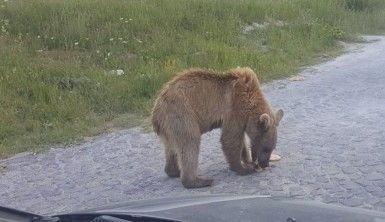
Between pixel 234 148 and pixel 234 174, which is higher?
pixel 234 148

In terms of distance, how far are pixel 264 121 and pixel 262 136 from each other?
21 cm

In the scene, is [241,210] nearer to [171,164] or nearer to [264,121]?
[264,121]

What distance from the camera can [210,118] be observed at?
7352mm

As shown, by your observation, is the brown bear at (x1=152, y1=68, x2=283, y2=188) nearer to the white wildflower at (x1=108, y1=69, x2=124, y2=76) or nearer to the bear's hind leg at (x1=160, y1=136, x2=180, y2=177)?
the bear's hind leg at (x1=160, y1=136, x2=180, y2=177)

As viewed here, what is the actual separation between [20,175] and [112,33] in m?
5.67

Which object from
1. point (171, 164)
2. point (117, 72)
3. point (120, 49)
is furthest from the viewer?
point (120, 49)

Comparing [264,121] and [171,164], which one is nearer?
[264,121]

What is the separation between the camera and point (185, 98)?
7.21m

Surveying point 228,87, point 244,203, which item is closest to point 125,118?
point 228,87

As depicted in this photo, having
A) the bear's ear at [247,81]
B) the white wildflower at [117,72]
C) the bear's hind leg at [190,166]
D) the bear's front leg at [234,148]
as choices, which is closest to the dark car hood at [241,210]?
the bear's hind leg at [190,166]

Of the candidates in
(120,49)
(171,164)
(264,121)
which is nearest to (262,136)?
(264,121)

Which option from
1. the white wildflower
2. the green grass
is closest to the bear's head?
the green grass

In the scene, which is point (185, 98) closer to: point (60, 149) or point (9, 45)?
point (60, 149)

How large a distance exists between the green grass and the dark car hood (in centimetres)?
643
